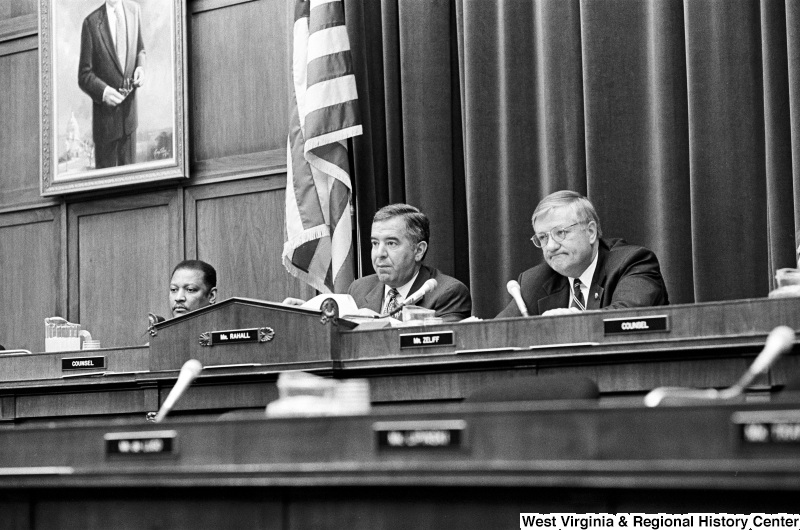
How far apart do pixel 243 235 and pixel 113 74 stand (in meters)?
1.35

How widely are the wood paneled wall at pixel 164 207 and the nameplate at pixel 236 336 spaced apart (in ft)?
6.90

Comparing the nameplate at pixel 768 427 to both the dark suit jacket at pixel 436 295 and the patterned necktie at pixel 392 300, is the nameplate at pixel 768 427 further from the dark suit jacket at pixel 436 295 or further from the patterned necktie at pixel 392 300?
the patterned necktie at pixel 392 300

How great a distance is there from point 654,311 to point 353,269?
260cm

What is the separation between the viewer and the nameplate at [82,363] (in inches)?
179

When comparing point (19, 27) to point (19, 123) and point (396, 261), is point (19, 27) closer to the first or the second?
point (19, 123)

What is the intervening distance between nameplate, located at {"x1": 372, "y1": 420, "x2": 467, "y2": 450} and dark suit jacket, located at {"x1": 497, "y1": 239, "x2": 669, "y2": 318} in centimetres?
202

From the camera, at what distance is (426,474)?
74.2 inches

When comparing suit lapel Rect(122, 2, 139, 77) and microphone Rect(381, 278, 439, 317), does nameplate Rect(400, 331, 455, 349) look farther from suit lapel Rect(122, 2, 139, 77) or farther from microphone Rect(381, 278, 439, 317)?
suit lapel Rect(122, 2, 139, 77)

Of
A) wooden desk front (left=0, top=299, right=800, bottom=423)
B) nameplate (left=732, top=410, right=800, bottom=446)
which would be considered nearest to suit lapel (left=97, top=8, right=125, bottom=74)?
wooden desk front (left=0, top=299, right=800, bottom=423)

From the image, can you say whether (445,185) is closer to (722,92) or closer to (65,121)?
(722,92)

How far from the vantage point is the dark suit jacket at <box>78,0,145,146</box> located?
6.82m

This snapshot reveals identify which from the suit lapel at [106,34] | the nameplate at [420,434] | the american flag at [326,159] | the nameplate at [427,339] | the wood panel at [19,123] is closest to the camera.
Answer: the nameplate at [420,434]

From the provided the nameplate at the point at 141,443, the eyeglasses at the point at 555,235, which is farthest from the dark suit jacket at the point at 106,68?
the nameplate at the point at 141,443

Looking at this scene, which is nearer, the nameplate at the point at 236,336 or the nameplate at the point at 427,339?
the nameplate at the point at 427,339
